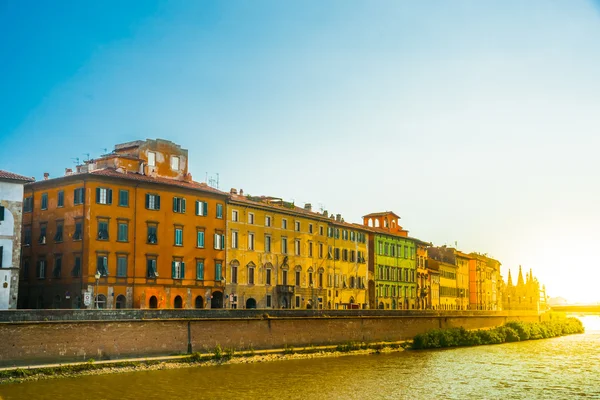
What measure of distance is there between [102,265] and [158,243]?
4.94 meters

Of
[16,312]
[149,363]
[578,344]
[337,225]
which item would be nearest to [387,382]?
[149,363]

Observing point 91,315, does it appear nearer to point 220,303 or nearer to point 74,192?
point 74,192

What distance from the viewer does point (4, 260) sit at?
142 ft

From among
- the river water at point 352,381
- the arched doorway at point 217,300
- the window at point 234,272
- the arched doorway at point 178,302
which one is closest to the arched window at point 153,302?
the arched doorway at point 178,302

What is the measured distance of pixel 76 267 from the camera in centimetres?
4838

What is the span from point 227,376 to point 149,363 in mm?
4483

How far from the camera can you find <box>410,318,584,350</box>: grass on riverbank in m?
62.3

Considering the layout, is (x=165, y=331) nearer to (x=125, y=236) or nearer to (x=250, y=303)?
(x=125, y=236)

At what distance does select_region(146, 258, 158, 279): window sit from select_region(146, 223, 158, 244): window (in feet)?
4.17

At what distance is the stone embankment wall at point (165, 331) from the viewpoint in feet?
119

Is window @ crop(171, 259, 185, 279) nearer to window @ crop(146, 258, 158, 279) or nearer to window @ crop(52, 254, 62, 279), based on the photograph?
window @ crop(146, 258, 158, 279)

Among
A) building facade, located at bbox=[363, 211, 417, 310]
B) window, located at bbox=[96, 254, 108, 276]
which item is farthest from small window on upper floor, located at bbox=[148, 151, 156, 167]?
building facade, located at bbox=[363, 211, 417, 310]

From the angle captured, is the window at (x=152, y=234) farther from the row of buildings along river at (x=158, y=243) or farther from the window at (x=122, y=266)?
the window at (x=122, y=266)

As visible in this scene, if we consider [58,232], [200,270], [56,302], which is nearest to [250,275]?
[200,270]
